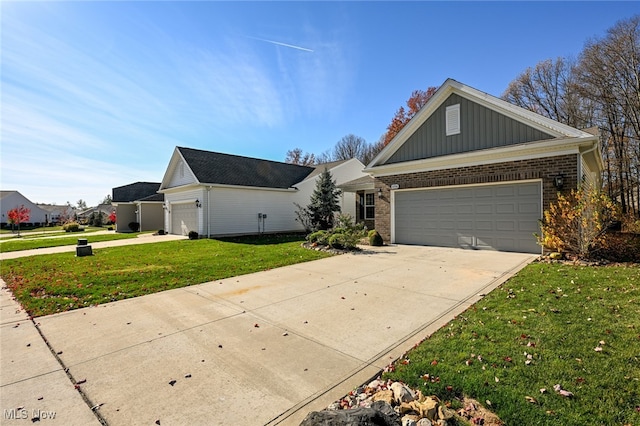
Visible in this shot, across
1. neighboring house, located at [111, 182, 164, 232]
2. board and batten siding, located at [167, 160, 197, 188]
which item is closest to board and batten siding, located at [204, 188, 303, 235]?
board and batten siding, located at [167, 160, 197, 188]

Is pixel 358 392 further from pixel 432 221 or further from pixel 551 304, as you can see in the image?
pixel 432 221

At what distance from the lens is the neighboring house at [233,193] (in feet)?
58.7

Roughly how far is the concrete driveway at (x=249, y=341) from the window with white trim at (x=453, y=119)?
6187 mm

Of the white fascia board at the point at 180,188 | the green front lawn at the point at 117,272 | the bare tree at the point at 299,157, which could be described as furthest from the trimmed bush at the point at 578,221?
the bare tree at the point at 299,157

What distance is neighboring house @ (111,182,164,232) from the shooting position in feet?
88.2

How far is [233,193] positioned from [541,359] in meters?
17.7

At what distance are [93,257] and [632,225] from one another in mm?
26313

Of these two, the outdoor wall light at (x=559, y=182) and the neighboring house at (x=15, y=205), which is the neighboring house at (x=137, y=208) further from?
the neighboring house at (x=15, y=205)

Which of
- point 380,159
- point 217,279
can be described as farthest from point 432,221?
point 217,279

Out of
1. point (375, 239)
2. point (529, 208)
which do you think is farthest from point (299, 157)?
point (529, 208)

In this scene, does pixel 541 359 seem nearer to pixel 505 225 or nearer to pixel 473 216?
pixel 505 225

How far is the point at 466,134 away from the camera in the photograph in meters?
11.1

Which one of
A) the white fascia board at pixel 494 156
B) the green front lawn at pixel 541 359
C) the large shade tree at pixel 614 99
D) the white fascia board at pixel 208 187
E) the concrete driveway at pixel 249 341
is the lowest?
the concrete driveway at pixel 249 341

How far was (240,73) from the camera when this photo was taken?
11570 mm
